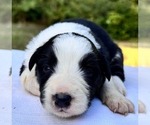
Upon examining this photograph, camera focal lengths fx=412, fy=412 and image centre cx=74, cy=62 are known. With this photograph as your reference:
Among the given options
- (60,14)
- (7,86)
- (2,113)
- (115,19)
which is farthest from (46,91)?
(60,14)

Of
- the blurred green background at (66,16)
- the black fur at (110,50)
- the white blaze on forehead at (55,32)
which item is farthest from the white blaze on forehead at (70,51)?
the blurred green background at (66,16)

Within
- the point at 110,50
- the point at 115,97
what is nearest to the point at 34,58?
the point at 115,97

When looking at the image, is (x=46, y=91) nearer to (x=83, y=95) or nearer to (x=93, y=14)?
(x=83, y=95)

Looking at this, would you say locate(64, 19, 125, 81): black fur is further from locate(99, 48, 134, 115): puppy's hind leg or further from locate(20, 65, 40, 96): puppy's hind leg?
locate(20, 65, 40, 96): puppy's hind leg

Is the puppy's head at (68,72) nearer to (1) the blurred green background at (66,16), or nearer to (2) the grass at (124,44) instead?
(2) the grass at (124,44)

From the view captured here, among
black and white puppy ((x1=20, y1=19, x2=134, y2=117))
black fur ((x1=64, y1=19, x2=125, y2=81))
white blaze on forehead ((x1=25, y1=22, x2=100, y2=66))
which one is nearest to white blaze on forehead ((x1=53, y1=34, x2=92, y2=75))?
black and white puppy ((x1=20, y1=19, x2=134, y2=117))

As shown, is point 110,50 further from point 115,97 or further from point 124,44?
point 124,44

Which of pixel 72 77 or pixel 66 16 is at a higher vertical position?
pixel 72 77
